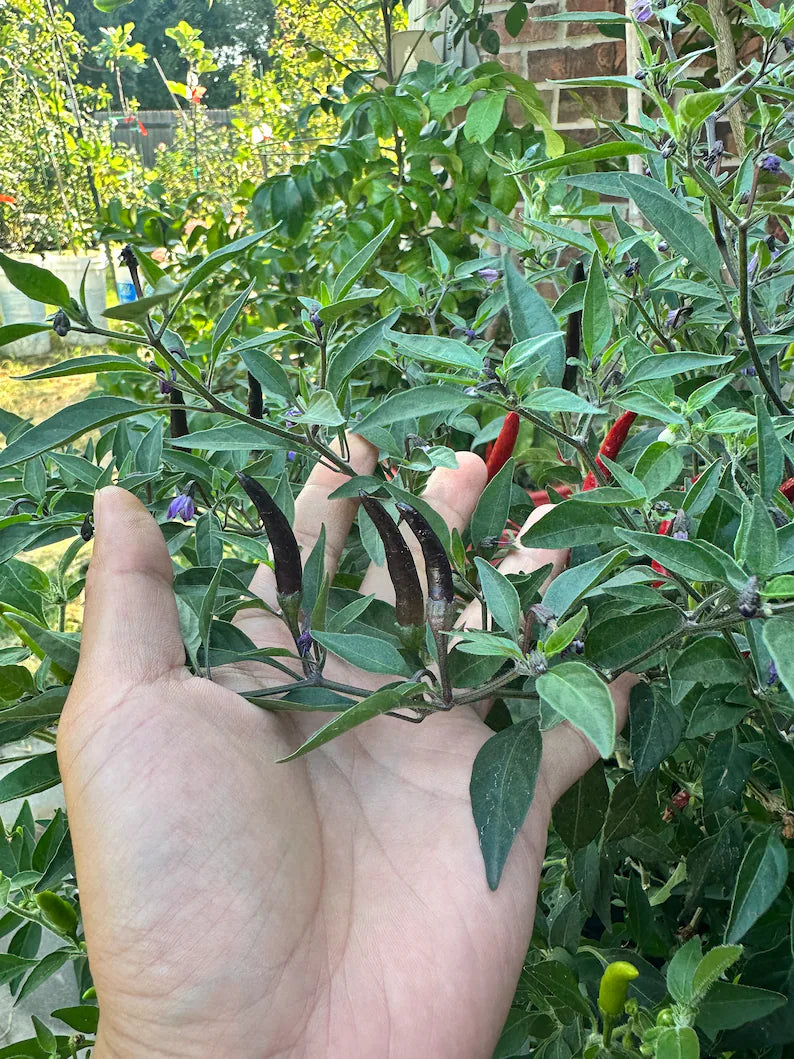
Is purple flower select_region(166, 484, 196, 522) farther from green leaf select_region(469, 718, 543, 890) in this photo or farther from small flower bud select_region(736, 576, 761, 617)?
small flower bud select_region(736, 576, 761, 617)

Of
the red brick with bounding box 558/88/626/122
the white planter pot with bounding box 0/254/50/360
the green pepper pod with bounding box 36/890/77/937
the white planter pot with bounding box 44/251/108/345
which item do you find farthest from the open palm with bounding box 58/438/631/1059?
the white planter pot with bounding box 44/251/108/345

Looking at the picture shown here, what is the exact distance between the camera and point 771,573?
0.45 meters

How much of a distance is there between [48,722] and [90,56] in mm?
7036

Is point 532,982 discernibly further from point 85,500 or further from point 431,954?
point 85,500

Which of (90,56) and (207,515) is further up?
(90,56)

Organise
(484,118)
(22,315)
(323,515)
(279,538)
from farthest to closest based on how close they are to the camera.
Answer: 1. (22,315)
2. (484,118)
3. (323,515)
4. (279,538)

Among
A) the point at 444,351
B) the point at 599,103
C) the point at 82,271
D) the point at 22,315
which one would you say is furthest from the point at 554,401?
the point at 82,271

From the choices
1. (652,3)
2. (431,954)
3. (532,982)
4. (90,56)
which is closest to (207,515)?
(431,954)

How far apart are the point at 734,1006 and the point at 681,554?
396 mm

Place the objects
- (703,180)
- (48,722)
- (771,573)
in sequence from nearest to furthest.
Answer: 1. (771,573)
2. (703,180)
3. (48,722)

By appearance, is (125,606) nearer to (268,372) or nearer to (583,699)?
(268,372)

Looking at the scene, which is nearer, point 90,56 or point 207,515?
point 207,515

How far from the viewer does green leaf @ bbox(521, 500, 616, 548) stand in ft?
1.77

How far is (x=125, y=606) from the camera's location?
0.65 meters
